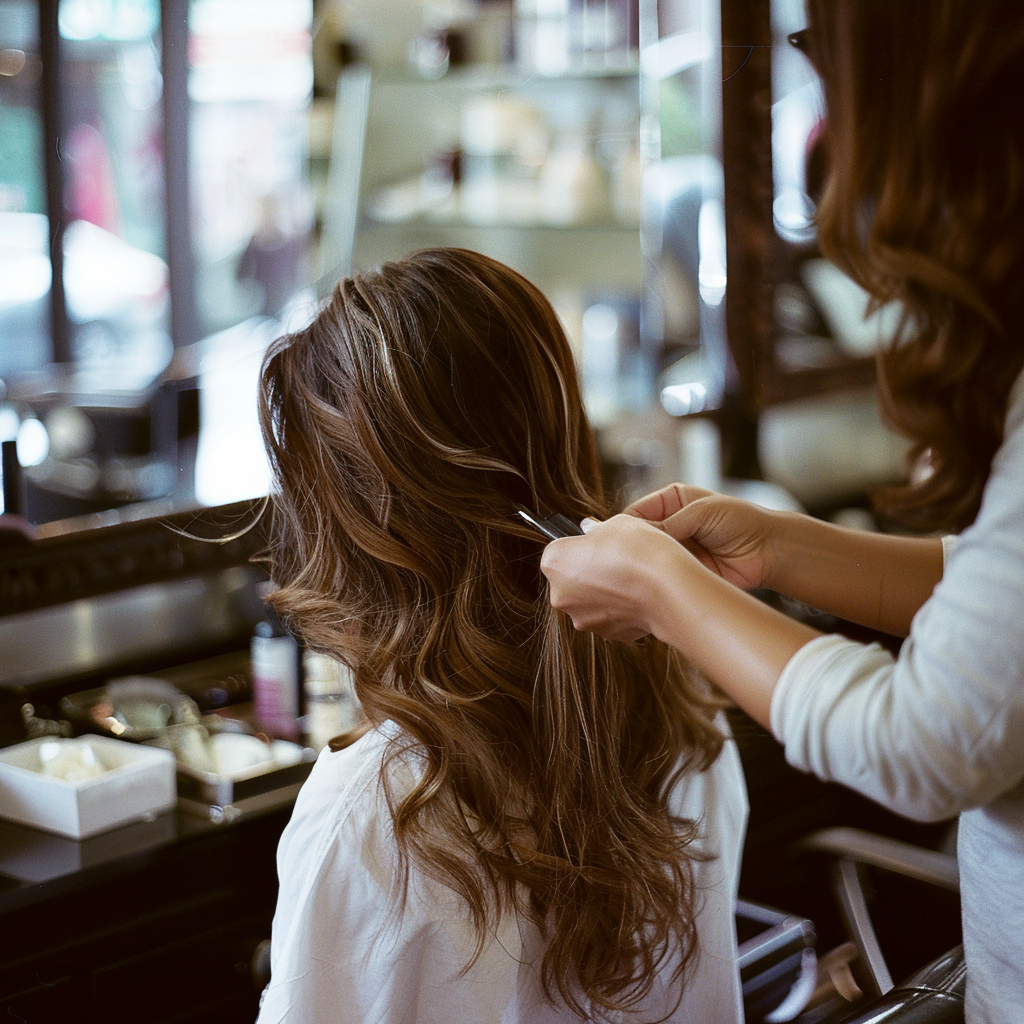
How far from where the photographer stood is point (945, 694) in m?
0.66

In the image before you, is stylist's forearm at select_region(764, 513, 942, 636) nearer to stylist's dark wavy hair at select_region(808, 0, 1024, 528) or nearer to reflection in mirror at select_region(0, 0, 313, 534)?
stylist's dark wavy hair at select_region(808, 0, 1024, 528)

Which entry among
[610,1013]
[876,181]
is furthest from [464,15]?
[610,1013]

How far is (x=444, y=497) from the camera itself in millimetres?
1028

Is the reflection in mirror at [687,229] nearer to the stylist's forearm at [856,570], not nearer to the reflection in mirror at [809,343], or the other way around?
the reflection in mirror at [809,343]

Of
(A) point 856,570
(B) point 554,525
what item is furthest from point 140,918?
(A) point 856,570

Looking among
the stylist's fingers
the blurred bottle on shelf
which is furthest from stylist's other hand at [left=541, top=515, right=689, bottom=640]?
the blurred bottle on shelf

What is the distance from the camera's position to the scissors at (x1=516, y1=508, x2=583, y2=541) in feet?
3.14

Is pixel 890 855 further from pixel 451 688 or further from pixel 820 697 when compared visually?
pixel 820 697

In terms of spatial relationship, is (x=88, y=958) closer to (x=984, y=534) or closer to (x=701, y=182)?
(x=984, y=534)

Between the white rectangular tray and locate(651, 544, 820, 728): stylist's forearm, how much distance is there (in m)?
0.82

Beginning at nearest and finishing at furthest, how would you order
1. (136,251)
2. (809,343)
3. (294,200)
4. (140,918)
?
(140,918), (136,251), (294,200), (809,343)

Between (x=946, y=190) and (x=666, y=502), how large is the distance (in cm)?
37

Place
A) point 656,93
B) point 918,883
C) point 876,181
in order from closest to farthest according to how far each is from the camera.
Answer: point 876,181
point 918,883
point 656,93

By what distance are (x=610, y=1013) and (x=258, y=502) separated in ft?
3.16
